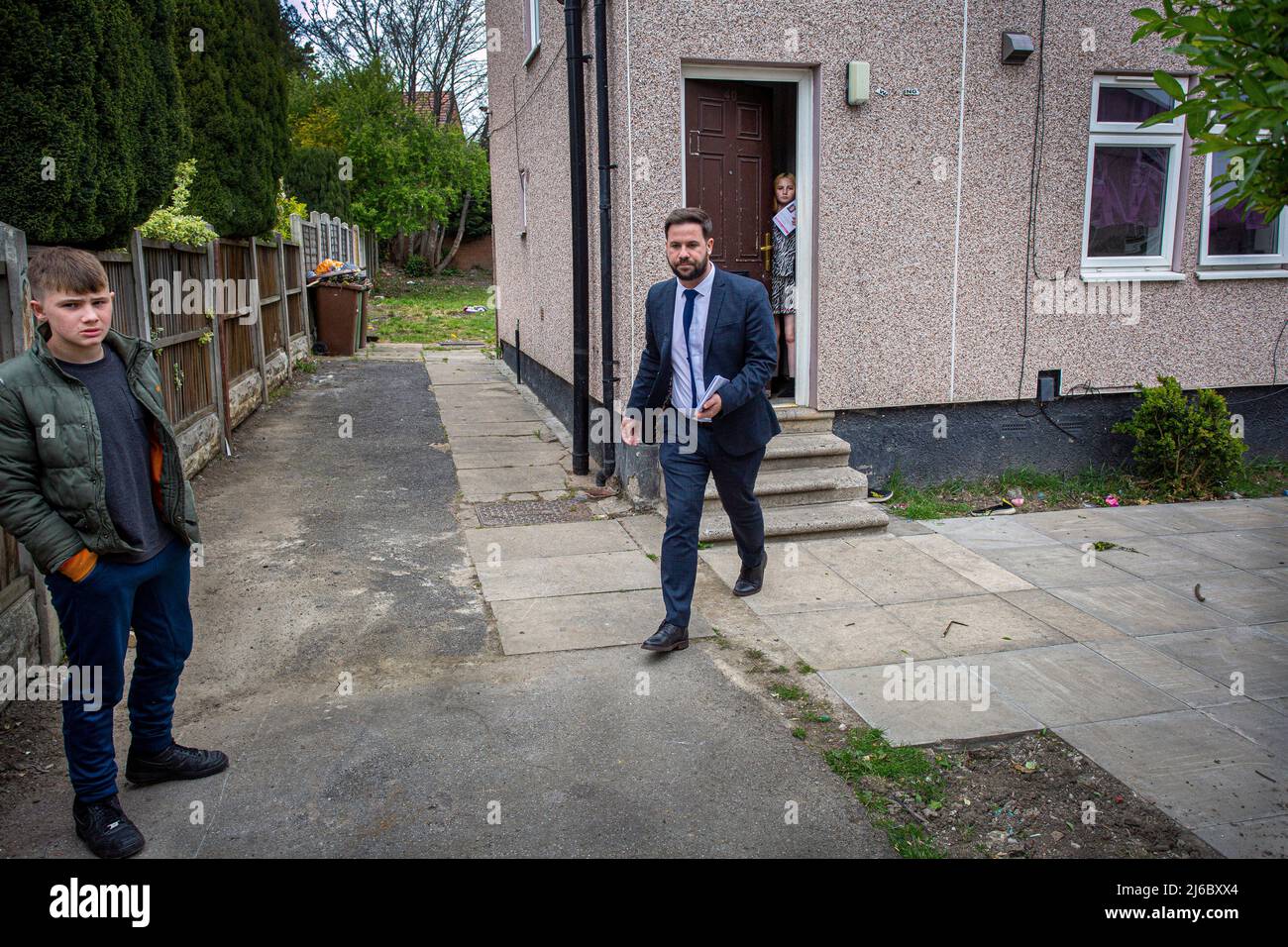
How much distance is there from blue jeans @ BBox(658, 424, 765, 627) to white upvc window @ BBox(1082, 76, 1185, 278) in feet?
13.9

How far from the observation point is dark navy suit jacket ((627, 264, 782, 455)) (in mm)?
5059

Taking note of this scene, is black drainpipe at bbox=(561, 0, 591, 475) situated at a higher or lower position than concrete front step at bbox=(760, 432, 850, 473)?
higher

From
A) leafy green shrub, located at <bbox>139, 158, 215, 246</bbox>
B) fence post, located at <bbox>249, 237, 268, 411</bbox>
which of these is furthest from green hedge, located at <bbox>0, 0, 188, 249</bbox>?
fence post, located at <bbox>249, 237, 268, 411</bbox>

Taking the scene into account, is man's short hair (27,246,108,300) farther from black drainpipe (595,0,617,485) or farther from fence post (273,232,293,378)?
fence post (273,232,293,378)

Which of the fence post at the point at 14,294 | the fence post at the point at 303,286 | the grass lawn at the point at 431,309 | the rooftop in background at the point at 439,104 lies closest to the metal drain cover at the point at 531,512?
the fence post at the point at 14,294

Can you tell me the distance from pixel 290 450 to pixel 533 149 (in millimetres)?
4265

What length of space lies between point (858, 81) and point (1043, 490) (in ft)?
11.4

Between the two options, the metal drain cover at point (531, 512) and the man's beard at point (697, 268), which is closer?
the man's beard at point (697, 268)

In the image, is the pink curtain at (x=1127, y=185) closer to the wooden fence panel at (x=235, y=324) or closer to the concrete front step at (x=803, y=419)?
the concrete front step at (x=803, y=419)

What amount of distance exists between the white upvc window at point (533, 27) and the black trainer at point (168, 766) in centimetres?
846

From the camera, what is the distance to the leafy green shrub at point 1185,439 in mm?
7867

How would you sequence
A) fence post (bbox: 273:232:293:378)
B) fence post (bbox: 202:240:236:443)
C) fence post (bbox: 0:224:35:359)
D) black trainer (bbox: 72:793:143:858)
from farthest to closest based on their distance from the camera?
fence post (bbox: 273:232:293:378) → fence post (bbox: 202:240:236:443) → fence post (bbox: 0:224:35:359) → black trainer (bbox: 72:793:143:858)

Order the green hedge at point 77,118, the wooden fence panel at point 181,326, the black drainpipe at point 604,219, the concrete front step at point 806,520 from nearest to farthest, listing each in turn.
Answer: the green hedge at point 77,118 → the concrete front step at point 806,520 → the black drainpipe at point 604,219 → the wooden fence panel at point 181,326

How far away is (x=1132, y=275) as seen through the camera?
8.08m
